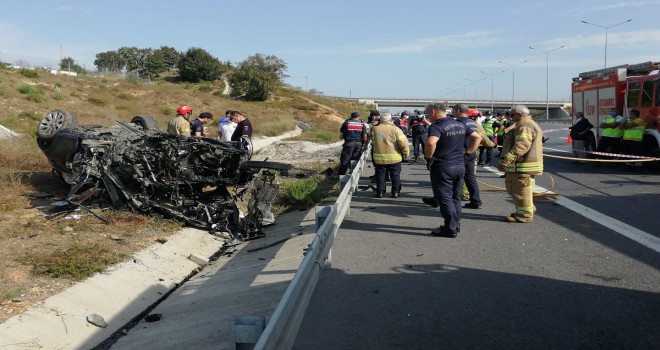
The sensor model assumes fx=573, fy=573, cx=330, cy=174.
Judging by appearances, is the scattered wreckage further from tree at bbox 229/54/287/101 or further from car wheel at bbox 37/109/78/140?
tree at bbox 229/54/287/101

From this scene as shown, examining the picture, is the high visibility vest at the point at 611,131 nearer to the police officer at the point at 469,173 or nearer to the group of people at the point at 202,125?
the police officer at the point at 469,173

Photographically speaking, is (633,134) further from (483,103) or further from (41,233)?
(483,103)

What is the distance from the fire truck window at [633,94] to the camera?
564 inches

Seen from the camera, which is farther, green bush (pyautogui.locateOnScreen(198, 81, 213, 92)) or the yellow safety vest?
green bush (pyautogui.locateOnScreen(198, 81, 213, 92))

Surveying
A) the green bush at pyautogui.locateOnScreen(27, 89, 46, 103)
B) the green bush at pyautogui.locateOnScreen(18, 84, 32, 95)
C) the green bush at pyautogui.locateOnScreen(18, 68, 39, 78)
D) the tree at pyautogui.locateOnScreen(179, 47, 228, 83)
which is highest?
the tree at pyautogui.locateOnScreen(179, 47, 228, 83)

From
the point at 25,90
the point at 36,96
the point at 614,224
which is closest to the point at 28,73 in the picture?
the point at 25,90

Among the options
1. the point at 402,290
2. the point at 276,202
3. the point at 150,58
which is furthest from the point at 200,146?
the point at 150,58

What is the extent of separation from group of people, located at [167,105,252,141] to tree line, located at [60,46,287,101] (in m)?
46.9

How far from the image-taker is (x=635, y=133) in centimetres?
1368

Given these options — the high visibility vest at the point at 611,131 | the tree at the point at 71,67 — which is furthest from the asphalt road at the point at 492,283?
the tree at the point at 71,67

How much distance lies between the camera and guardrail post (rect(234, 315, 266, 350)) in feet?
8.18

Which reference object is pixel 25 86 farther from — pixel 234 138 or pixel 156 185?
pixel 156 185

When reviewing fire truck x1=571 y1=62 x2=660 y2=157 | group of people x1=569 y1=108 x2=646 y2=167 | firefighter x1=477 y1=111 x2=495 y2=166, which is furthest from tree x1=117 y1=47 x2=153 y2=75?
group of people x1=569 y1=108 x2=646 y2=167

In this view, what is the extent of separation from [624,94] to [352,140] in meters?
7.72
